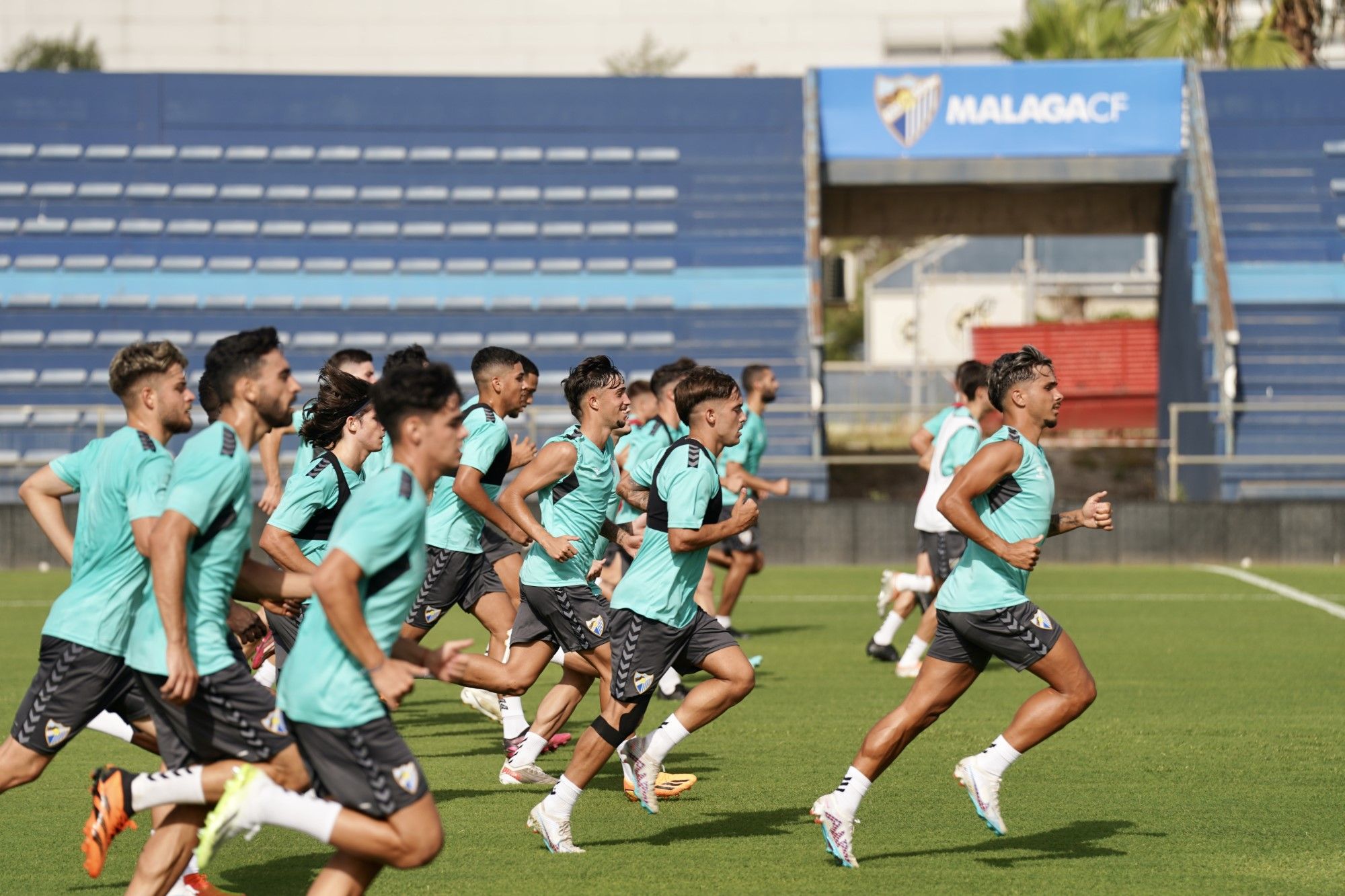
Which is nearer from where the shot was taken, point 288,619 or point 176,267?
point 288,619

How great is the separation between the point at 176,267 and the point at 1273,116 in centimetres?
1840

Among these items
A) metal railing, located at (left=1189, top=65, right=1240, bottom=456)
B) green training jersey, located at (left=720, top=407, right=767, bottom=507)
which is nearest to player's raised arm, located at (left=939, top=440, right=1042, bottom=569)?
green training jersey, located at (left=720, top=407, right=767, bottom=507)

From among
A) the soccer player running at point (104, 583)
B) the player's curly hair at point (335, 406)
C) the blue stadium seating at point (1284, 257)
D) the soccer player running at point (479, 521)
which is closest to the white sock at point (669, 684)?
the soccer player running at point (479, 521)

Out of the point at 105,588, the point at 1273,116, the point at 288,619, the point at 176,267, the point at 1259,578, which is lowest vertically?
the point at 1259,578

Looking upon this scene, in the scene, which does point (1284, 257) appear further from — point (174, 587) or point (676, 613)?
point (174, 587)

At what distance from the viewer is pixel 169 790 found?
502cm

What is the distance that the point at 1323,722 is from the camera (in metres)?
9.55

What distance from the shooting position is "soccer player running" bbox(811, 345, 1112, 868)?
6.35 m

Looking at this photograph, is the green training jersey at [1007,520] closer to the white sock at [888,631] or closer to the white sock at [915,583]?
the white sock at [915,583]

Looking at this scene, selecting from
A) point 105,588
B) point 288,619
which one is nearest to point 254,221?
point 288,619

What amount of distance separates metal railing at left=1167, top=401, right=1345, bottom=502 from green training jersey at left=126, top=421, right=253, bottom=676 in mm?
17718

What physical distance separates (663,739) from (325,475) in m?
1.98

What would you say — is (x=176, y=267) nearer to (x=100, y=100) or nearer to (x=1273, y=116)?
(x=100, y=100)

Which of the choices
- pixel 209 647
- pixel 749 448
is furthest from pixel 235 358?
pixel 749 448
